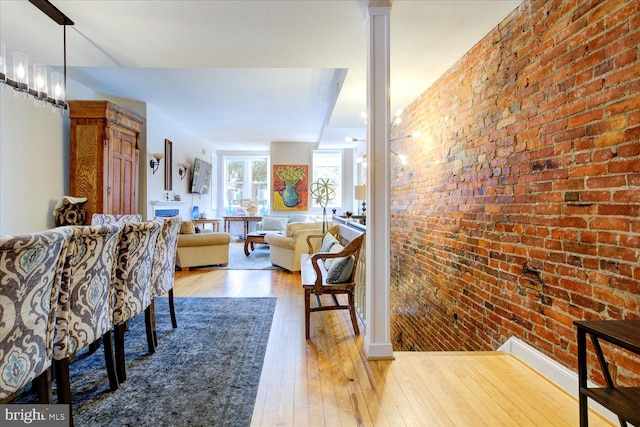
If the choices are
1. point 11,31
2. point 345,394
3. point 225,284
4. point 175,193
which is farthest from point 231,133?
point 345,394

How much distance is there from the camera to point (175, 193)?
623 cm

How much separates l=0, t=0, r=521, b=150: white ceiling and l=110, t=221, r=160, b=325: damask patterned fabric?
1.56 m

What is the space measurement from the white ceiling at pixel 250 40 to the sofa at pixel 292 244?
80.2 inches

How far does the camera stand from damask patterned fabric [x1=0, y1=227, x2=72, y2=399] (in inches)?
45.1

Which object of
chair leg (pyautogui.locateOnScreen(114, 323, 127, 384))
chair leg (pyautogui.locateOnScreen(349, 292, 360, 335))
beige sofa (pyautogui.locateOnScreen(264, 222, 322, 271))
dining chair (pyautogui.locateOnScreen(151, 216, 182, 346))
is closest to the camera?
chair leg (pyautogui.locateOnScreen(114, 323, 127, 384))

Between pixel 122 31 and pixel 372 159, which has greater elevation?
pixel 122 31

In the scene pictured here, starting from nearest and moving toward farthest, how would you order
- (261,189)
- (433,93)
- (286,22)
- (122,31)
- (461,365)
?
(461,365), (286,22), (122,31), (433,93), (261,189)

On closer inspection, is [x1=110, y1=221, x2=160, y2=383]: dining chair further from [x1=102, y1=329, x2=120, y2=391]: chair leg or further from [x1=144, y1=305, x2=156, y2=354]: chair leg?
[x1=144, y1=305, x2=156, y2=354]: chair leg

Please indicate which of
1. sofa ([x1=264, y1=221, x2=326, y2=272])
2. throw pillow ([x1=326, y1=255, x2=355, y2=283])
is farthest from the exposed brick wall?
sofa ([x1=264, y1=221, x2=326, y2=272])

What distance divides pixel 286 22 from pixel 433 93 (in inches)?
71.1

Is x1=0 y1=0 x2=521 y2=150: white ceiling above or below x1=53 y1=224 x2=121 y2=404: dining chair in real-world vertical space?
above

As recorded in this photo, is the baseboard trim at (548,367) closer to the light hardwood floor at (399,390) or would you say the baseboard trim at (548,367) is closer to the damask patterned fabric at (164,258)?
the light hardwood floor at (399,390)

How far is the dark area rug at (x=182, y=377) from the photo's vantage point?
63.6 inches

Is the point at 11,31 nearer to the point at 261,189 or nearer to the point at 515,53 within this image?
the point at 515,53
